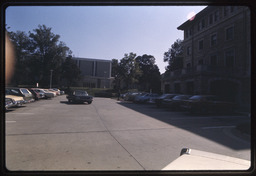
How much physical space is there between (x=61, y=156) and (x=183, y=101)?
11.7m

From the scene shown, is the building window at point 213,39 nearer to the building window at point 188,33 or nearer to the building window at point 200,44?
the building window at point 200,44

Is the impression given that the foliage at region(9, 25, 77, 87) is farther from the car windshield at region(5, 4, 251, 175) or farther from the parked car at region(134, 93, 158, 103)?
the parked car at region(134, 93, 158, 103)

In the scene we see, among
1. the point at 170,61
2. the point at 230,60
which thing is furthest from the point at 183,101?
the point at 170,61

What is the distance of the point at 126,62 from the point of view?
4612cm

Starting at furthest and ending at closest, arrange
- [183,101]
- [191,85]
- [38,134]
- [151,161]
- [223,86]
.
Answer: [191,85] → [223,86] → [183,101] → [38,134] → [151,161]

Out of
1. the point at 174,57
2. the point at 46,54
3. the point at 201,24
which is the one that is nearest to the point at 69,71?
the point at 46,54

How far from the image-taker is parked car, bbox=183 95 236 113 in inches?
510

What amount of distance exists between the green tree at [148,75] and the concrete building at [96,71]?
1928 cm

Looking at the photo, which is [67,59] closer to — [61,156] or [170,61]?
[170,61]

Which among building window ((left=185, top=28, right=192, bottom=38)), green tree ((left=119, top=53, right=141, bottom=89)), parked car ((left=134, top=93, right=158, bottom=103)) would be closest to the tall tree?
green tree ((left=119, top=53, right=141, bottom=89))

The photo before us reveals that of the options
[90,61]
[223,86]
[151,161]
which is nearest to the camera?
[151,161]

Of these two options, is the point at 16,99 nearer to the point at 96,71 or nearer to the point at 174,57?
the point at 174,57

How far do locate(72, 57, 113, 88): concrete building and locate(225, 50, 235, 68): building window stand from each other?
45.9 meters

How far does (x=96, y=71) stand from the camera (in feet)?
215
